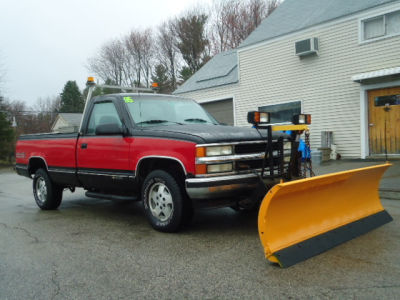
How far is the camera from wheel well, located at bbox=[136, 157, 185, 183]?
5055 millimetres

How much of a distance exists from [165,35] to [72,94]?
24.4 meters

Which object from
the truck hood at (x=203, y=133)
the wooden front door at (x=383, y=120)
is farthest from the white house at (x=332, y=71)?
the truck hood at (x=203, y=133)

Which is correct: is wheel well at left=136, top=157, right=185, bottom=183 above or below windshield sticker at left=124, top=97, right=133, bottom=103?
below

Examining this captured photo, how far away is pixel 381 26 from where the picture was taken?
1243 cm

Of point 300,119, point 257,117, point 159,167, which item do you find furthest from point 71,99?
point 257,117

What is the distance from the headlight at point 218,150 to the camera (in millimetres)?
4625

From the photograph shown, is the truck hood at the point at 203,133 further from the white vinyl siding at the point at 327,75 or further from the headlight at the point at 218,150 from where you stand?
the white vinyl siding at the point at 327,75

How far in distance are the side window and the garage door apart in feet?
39.1

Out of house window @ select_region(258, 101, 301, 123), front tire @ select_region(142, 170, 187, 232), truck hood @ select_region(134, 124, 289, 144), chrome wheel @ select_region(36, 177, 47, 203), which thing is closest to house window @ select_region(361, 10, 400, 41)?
house window @ select_region(258, 101, 301, 123)

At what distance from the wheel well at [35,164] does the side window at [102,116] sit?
1735 mm

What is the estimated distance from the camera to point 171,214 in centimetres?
497

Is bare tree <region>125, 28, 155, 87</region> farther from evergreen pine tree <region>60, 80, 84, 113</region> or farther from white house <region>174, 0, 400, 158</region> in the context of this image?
white house <region>174, 0, 400, 158</region>

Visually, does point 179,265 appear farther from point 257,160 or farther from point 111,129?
point 111,129

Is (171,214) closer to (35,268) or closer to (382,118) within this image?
(35,268)
